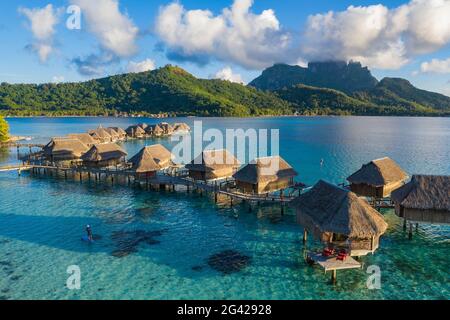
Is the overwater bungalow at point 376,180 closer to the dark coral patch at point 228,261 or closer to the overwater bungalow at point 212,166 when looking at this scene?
the overwater bungalow at point 212,166

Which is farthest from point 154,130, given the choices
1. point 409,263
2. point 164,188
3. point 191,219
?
point 409,263

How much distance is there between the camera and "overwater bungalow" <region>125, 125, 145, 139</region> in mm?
95625

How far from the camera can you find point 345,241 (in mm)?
21812

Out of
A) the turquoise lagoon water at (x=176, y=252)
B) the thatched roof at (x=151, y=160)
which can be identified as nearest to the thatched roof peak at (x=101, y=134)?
the thatched roof at (x=151, y=160)

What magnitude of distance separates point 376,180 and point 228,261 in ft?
53.9

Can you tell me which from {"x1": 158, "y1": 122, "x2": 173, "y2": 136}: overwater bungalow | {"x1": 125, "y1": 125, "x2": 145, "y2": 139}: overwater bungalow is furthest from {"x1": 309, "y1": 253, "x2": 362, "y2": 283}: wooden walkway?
{"x1": 158, "y1": 122, "x2": 173, "y2": 136}: overwater bungalow

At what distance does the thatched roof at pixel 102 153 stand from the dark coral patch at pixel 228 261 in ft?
94.1

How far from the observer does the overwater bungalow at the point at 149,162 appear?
40.3m

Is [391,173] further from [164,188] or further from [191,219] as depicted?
[164,188]

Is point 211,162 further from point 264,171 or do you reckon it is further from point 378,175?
point 378,175

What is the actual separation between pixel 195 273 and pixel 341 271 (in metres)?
8.63

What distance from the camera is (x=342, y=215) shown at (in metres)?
21.6

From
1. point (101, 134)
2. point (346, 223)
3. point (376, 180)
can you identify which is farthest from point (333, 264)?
point (101, 134)

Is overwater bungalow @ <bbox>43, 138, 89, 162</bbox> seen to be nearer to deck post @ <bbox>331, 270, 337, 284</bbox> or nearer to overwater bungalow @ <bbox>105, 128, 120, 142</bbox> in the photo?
overwater bungalow @ <bbox>105, 128, 120, 142</bbox>
